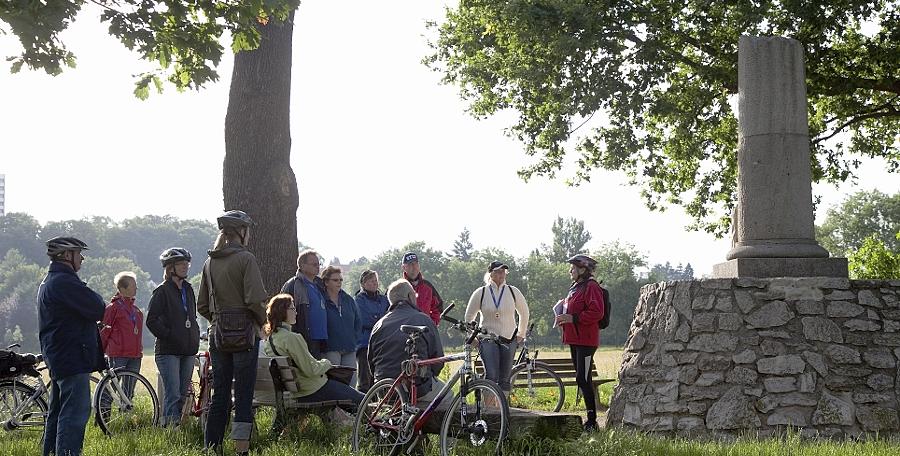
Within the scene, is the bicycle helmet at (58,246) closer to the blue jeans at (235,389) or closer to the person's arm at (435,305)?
the blue jeans at (235,389)

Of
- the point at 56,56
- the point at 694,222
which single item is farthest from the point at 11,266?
the point at 56,56

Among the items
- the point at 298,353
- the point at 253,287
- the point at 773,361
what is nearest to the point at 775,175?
the point at 773,361

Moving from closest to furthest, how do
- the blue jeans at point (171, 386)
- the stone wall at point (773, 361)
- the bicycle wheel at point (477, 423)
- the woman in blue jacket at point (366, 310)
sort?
the bicycle wheel at point (477, 423)
the blue jeans at point (171, 386)
the stone wall at point (773, 361)
the woman in blue jacket at point (366, 310)

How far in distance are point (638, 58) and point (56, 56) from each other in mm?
10793

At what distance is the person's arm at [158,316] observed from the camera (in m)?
8.71

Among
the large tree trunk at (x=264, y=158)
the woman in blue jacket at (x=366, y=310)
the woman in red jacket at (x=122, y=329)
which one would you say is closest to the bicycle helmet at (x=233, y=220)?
the woman in blue jacket at (x=366, y=310)

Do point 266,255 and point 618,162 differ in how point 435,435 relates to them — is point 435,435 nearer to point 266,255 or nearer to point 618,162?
point 266,255

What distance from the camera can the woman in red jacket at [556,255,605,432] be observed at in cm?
965

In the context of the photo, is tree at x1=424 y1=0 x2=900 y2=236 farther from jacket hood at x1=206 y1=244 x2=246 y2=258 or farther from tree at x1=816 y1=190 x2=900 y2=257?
tree at x1=816 y1=190 x2=900 y2=257

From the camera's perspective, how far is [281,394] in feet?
26.3

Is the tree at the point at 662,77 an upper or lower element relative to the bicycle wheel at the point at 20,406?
upper

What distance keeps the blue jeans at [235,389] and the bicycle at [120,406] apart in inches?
74.6

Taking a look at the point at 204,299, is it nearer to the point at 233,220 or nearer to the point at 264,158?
the point at 233,220

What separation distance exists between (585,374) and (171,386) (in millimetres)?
3879
